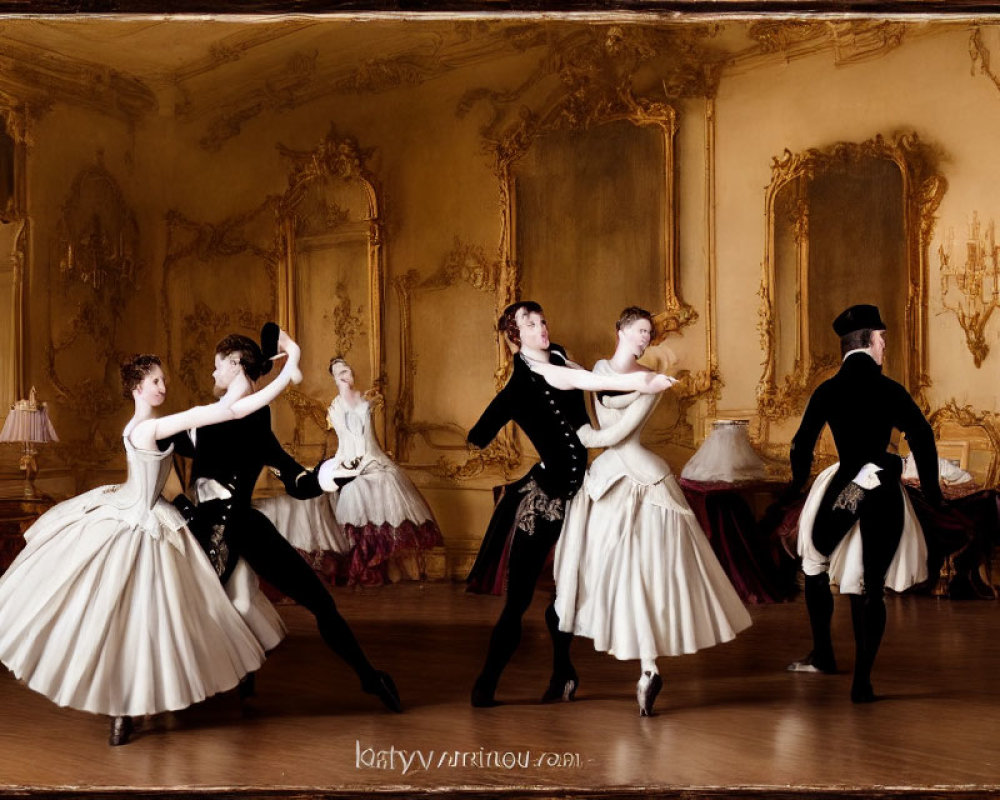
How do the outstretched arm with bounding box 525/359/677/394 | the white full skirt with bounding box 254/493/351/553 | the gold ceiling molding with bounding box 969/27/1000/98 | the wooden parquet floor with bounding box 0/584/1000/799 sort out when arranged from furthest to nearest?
1. the gold ceiling molding with bounding box 969/27/1000/98
2. the white full skirt with bounding box 254/493/351/553
3. the outstretched arm with bounding box 525/359/677/394
4. the wooden parquet floor with bounding box 0/584/1000/799

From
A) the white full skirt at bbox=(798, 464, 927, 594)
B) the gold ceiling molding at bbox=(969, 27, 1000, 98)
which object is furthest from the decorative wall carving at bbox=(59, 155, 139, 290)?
the gold ceiling molding at bbox=(969, 27, 1000, 98)

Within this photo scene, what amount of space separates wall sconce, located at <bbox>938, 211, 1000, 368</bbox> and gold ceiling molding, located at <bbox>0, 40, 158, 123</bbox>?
4.93 m

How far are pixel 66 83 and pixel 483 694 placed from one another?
4221 mm

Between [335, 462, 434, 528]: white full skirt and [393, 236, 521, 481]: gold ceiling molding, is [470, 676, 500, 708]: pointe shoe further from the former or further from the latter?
[393, 236, 521, 481]: gold ceiling molding

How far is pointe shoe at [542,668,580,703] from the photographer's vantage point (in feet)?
16.4

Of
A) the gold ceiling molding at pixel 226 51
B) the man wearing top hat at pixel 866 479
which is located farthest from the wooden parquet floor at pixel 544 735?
the gold ceiling molding at pixel 226 51

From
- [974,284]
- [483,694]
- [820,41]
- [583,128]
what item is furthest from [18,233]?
[974,284]

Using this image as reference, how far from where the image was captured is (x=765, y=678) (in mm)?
5332

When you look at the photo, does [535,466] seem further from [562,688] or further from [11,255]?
[11,255]

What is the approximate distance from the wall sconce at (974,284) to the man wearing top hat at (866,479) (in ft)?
7.25

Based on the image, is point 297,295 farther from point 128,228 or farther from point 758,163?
point 758,163

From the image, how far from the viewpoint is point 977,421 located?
7062 millimetres

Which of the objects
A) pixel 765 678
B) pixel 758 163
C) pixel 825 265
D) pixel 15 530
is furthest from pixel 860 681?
pixel 15 530

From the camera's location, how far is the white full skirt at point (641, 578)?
470cm
